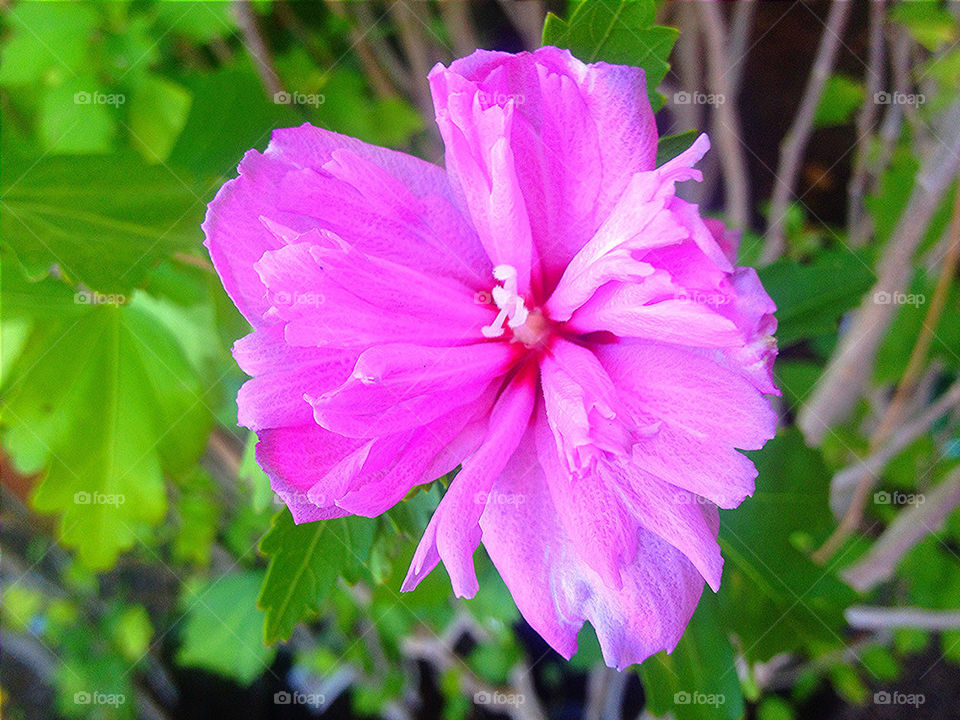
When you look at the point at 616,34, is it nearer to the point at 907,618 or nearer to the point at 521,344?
the point at 521,344

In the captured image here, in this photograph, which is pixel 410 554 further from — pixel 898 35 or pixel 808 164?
pixel 808 164

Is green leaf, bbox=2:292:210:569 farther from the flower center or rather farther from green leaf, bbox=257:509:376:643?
the flower center

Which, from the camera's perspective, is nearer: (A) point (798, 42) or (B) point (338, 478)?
(B) point (338, 478)

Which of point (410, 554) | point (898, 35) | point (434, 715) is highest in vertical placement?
point (898, 35)

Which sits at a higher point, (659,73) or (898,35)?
(659,73)

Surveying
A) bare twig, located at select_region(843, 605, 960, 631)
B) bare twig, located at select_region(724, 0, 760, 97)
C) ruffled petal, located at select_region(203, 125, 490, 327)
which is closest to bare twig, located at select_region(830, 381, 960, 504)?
bare twig, located at select_region(843, 605, 960, 631)

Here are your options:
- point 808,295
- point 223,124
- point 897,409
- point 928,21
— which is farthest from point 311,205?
point 897,409

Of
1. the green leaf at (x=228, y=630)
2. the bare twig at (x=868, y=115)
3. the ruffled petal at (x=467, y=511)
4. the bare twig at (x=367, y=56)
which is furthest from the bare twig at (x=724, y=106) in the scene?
the green leaf at (x=228, y=630)

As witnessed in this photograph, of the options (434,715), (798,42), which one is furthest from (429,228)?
(798,42)
